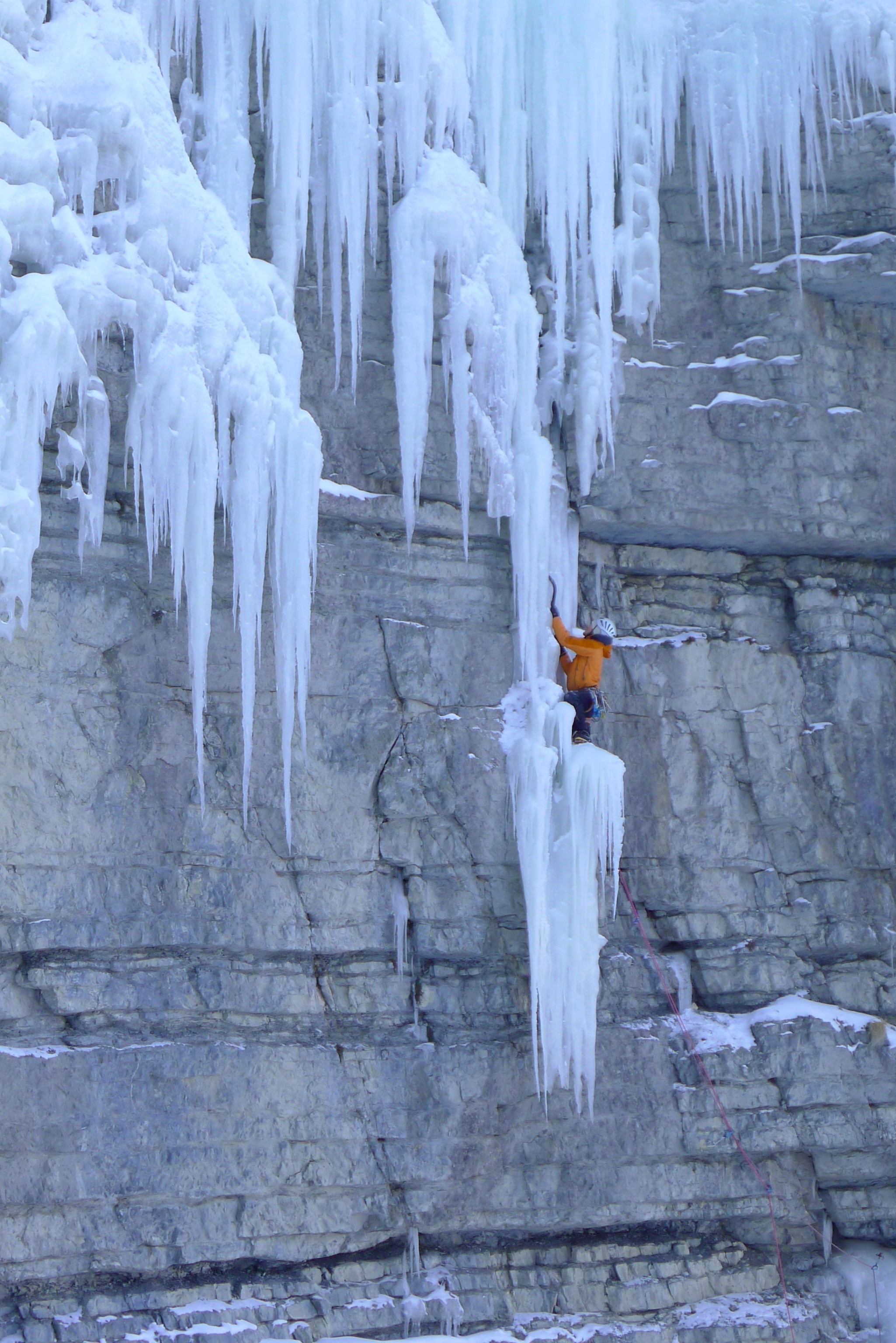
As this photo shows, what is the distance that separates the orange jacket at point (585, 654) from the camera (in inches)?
403

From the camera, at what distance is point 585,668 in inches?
404

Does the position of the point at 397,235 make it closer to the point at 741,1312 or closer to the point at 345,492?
the point at 345,492

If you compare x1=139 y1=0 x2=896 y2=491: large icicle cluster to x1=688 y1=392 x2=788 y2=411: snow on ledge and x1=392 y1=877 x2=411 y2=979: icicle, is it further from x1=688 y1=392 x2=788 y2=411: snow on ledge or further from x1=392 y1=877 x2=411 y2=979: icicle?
x1=392 y1=877 x2=411 y2=979: icicle

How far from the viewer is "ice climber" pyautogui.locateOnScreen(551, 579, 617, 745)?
10.2m

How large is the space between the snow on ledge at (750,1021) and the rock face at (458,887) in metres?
0.07

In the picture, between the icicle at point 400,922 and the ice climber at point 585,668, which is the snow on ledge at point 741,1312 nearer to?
the icicle at point 400,922

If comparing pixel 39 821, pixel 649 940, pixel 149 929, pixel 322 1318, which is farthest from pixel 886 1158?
pixel 39 821

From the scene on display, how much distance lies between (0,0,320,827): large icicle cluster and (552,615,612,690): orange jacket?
5.64ft

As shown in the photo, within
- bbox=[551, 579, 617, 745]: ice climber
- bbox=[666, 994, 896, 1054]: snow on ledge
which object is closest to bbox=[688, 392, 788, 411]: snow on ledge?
bbox=[551, 579, 617, 745]: ice climber

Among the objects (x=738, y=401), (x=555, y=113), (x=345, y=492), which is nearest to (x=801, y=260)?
(x=738, y=401)

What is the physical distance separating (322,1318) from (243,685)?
11.8ft

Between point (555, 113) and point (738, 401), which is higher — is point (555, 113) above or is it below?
above

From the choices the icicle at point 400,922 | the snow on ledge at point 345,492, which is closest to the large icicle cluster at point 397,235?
the snow on ledge at point 345,492

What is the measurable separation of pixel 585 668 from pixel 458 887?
1532mm
